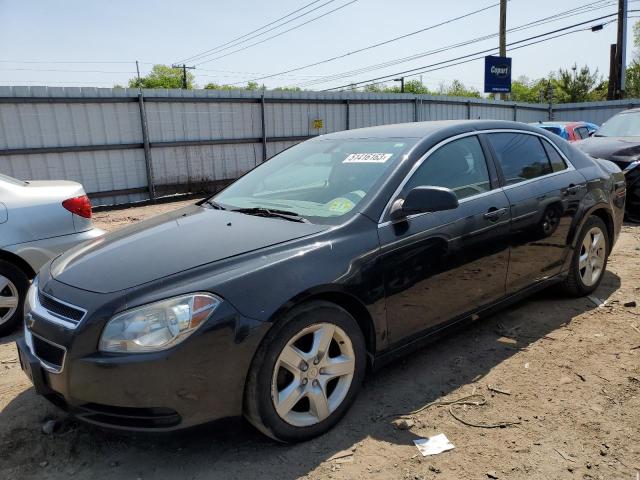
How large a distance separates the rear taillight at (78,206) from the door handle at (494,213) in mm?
3415

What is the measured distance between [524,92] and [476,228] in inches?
3832

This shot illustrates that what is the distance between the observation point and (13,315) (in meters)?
4.27

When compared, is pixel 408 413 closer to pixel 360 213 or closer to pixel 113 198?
pixel 360 213

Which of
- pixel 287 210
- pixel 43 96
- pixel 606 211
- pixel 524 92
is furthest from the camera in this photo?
pixel 524 92

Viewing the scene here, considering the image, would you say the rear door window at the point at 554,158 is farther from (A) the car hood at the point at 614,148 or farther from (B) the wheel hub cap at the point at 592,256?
(A) the car hood at the point at 614,148

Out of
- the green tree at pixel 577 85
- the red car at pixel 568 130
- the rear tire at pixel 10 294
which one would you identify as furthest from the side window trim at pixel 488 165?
the green tree at pixel 577 85

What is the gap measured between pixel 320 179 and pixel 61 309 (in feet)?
5.81

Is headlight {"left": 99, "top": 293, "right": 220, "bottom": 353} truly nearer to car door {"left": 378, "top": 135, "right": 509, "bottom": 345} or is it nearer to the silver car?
car door {"left": 378, "top": 135, "right": 509, "bottom": 345}

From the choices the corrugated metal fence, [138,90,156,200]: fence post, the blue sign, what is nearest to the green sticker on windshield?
the corrugated metal fence

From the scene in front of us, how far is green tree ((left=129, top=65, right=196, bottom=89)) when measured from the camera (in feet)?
267

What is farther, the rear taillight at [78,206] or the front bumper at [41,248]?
the rear taillight at [78,206]

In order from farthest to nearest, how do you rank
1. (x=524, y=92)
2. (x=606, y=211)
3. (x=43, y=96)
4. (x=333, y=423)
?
1. (x=524, y=92)
2. (x=43, y=96)
3. (x=606, y=211)
4. (x=333, y=423)

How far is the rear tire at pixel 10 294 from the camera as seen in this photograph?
13.8 feet

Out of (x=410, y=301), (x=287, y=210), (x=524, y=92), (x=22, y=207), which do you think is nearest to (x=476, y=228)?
(x=410, y=301)
